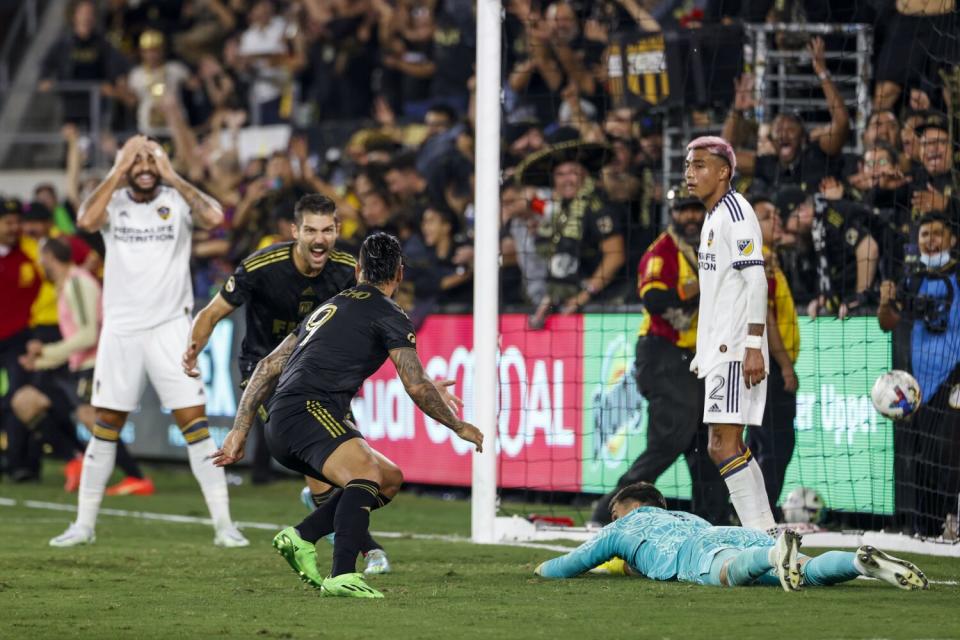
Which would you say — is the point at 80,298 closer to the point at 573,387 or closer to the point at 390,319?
the point at 573,387

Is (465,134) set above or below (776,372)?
above

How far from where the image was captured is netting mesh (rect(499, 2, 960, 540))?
1012 cm

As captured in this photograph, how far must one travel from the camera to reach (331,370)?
741cm

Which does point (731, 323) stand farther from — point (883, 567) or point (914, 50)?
point (914, 50)

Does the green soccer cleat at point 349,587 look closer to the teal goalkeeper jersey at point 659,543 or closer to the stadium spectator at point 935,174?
the teal goalkeeper jersey at point 659,543

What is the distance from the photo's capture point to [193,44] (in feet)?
72.0

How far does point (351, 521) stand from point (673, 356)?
3607 millimetres

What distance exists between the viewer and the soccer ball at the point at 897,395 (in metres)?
9.43

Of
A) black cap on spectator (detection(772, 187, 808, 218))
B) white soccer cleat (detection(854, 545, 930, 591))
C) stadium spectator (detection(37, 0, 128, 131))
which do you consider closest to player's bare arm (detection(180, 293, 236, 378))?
white soccer cleat (detection(854, 545, 930, 591))

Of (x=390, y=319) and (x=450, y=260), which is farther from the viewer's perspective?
(x=450, y=260)

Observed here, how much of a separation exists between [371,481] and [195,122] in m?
14.8

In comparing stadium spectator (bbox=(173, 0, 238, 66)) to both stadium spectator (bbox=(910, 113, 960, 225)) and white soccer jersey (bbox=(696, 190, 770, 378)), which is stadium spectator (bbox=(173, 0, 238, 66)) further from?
white soccer jersey (bbox=(696, 190, 770, 378))

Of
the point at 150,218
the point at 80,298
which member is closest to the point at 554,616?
the point at 150,218

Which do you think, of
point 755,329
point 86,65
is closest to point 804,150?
Answer: point 755,329
